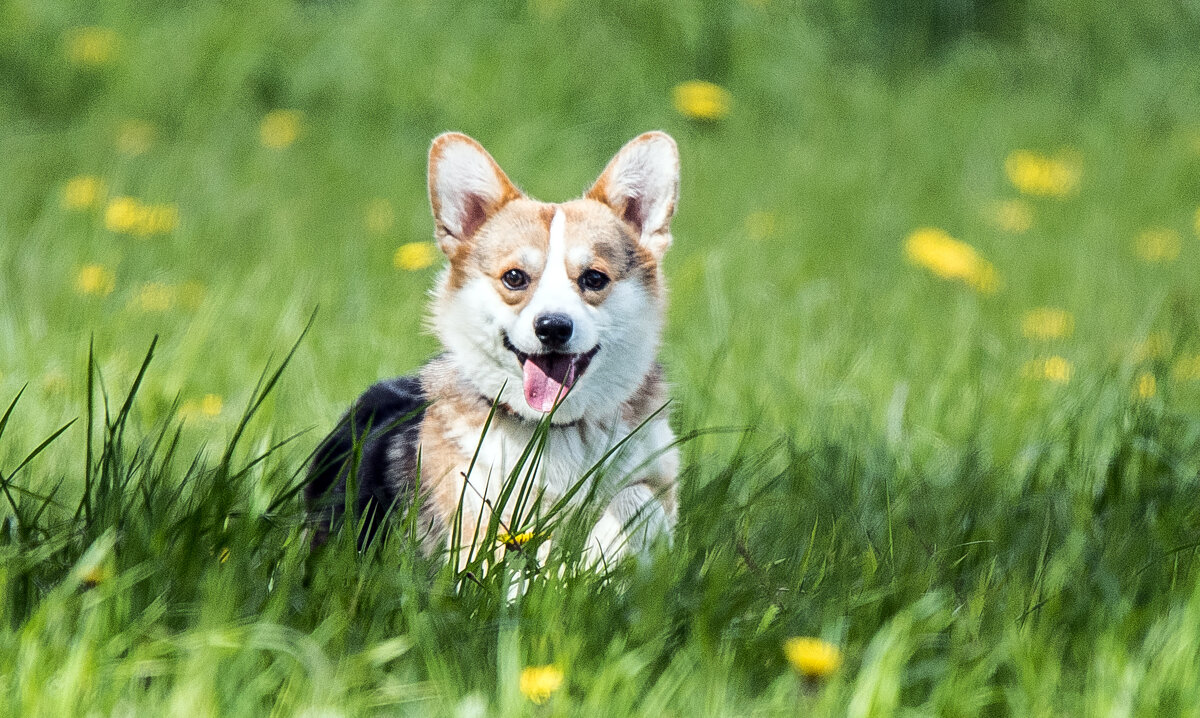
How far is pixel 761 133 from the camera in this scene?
739cm

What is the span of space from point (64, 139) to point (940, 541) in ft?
16.7

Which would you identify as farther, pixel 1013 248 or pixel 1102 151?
pixel 1102 151

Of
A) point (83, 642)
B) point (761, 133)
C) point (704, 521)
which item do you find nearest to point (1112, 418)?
point (704, 521)

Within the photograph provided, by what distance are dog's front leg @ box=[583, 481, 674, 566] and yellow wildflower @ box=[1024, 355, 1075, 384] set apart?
1.90m

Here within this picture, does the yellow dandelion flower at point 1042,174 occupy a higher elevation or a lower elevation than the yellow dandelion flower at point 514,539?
higher

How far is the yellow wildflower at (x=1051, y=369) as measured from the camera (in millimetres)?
3953

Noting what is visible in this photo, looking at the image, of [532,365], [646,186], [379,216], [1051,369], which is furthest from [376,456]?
[379,216]

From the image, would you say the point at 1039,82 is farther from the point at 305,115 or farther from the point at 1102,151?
the point at 305,115

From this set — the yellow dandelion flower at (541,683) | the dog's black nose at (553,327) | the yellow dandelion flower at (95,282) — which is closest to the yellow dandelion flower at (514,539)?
the yellow dandelion flower at (541,683)

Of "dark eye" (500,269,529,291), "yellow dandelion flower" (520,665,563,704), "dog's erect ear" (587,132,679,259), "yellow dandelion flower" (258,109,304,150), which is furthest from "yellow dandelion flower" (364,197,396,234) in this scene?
"yellow dandelion flower" (520,665,563,704)

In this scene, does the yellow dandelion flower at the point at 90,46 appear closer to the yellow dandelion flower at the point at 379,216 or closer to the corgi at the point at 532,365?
the yellow dandelion flower at the point at 379,216

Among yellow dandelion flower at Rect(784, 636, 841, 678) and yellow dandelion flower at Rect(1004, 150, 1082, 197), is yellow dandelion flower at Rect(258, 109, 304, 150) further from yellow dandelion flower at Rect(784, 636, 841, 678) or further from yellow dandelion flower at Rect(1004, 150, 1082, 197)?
yellow dandelion flower at Rect(784, 636, 841, 678)

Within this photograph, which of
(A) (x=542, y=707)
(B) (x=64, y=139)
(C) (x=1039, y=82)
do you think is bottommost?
(A) (x=542, y=707)

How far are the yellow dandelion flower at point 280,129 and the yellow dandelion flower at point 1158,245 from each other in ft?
13.5
